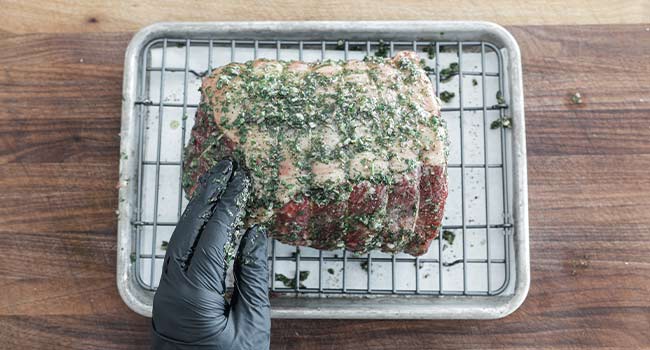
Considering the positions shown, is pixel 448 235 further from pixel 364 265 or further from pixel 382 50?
pixel 382 50

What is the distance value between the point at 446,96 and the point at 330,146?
0.89 meters

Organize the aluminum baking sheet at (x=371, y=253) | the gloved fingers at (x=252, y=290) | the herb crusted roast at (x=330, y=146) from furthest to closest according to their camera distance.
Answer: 1. the aluminum baking sheet at (x=371, y=253)
2. the gloved fingers at (x=252, y=290)
3. the herb crusted roast at (x=330, y=146)

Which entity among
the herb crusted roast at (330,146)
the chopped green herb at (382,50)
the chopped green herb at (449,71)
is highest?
the chopped green herb at (382,50)

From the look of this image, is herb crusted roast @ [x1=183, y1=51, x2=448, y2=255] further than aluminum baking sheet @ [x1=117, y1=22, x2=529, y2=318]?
No

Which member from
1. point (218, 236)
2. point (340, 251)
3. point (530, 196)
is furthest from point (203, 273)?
point (530, 196)

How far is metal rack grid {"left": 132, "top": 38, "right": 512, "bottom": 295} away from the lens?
9.39 feet

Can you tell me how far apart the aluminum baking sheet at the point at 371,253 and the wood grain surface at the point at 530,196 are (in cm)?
17

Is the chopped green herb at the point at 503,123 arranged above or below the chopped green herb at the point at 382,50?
below

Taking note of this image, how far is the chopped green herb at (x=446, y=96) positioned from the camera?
9.77ft

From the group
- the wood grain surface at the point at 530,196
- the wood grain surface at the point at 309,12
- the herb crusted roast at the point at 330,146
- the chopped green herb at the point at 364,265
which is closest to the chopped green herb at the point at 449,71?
the wood grain surface at the point at 309,12

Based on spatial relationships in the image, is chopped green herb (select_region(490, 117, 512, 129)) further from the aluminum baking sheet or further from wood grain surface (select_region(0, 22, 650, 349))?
wood grain surface (select_region(0, 22, 650, 349))

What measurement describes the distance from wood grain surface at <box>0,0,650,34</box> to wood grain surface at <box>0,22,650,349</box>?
6cm

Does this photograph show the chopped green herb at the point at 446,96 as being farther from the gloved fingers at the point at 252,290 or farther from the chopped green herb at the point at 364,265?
the gloved fingers at the point at 252,290

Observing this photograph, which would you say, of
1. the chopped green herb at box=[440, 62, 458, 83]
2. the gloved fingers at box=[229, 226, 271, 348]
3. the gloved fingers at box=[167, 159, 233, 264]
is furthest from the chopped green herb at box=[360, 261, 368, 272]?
the chopped green herb at box=[440, 62, 458, 83]
